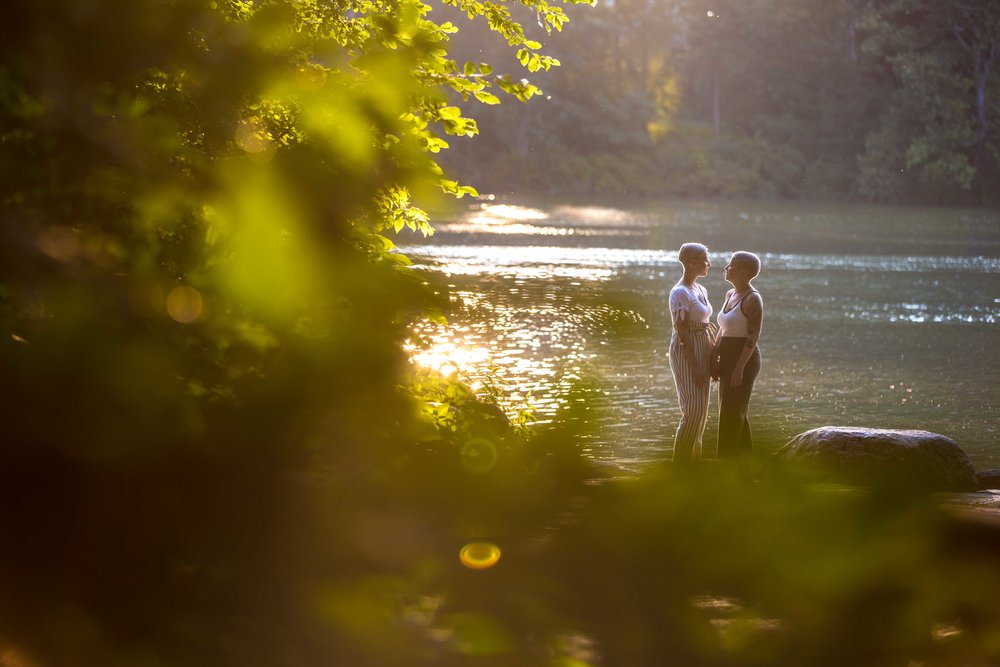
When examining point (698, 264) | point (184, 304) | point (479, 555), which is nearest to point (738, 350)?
point (698, 264)

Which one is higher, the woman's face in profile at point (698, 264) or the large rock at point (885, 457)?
the woman's face in profile at point (698, 264)

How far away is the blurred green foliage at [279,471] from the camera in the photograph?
14.7ft

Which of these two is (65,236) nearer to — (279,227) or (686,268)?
(279,227)

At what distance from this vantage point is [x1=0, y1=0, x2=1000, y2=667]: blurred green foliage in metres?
4.49

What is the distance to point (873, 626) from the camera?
4.76m

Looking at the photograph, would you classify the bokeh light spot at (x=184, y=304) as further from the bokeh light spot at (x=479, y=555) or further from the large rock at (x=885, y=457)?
the large rock at (x=885, y=457)

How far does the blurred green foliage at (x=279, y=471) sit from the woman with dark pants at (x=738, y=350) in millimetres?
2453

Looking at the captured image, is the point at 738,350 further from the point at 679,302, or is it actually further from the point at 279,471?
the point at 279,471

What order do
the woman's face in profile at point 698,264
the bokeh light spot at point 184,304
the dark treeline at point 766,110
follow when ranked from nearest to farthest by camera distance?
the bokeh light spot at point 184,304 < the woman's face in profile at point 698,264 < the dark treeline at point 766,110

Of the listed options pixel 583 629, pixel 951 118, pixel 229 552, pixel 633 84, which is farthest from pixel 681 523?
pixel 633 84

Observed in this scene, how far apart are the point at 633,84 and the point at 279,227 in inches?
3487

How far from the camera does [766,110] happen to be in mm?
91000

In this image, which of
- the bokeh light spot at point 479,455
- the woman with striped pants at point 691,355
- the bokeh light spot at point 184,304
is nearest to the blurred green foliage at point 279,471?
the bokeh light spot at point 184,304

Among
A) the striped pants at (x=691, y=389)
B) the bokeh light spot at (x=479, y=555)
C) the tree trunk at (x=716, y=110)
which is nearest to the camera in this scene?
the bokeh light spot at (x=479, y=555)
